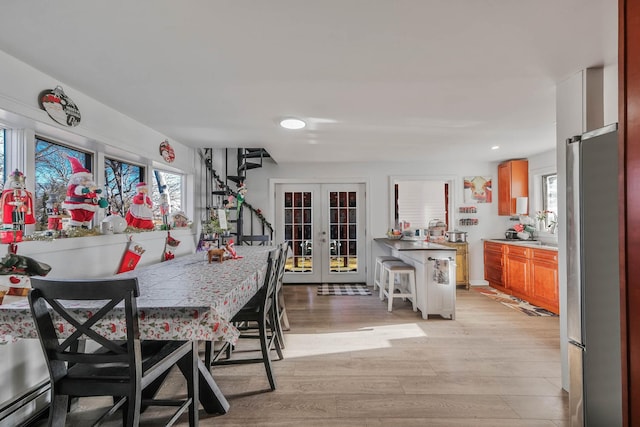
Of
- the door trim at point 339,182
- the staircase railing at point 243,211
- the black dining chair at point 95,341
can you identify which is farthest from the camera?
the door trim at point 339,182

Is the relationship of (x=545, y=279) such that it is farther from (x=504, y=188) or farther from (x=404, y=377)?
(x=404, y=377)

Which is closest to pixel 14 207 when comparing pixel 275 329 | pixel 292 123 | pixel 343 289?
pixel 275 329

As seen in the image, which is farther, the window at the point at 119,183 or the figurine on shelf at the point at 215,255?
the window at the point at 119,183

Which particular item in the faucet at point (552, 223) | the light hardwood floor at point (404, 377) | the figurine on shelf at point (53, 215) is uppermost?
the figurine on shelf at point (53, 215)

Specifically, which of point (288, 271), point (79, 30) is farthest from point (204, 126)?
point (288, 271)

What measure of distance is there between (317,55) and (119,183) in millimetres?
2482

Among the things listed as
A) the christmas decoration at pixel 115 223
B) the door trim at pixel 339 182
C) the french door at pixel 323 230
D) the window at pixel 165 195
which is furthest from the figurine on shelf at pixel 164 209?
the french door at pixel 323 230

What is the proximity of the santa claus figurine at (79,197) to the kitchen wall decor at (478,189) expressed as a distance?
17.1 ft

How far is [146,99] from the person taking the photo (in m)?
2.41

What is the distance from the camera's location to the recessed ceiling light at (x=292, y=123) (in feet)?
9.57

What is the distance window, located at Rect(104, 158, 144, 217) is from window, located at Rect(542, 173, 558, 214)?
5.70m

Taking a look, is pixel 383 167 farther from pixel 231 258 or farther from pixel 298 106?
pixel 231 258

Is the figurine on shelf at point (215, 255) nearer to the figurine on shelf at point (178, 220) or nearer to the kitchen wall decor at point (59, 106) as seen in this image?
the figurine on shelf at point (178, 220)

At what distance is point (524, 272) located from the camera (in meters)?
4.21
